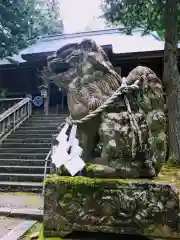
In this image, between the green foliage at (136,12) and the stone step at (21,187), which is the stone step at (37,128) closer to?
the stone step at (21,187)

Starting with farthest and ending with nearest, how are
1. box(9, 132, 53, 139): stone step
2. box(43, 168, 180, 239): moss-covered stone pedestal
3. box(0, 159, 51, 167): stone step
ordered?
1. box(9, 132, 53, 139): stone step
2. box(0, 159, 51, 167): stone step
3. box(43, 168, 180, 239): moss-covered stone pedestal

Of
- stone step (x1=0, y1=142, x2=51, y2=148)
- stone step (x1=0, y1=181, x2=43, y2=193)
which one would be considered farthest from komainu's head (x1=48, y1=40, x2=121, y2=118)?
stone step (x1=0, y1=142, x2=51, y2=148)

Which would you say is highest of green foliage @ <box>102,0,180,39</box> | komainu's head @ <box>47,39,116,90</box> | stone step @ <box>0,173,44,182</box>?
green foliage @ <box>102,0,180,39</box>

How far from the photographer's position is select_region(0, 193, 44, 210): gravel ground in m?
5.10

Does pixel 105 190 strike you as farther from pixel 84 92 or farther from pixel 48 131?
pixel 48 131

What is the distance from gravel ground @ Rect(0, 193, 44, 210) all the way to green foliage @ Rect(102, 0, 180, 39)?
590 centimetres

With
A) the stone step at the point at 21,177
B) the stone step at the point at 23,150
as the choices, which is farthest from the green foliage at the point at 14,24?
the stone step at the point at 21,177

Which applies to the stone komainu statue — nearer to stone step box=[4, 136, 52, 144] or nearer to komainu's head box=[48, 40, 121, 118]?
komainu's head box=[48, 40, 121, 118]

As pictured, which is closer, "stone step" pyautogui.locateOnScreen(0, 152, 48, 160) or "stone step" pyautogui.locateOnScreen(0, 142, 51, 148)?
"stone step" pyautogui.locateOnScreen(0, 152, 48, 160)

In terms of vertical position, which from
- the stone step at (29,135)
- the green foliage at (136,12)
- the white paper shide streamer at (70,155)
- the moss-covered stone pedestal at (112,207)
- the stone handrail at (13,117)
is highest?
the green foliage at (136,12)

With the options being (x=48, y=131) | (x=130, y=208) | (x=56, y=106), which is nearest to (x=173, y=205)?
(x=130, y=208)

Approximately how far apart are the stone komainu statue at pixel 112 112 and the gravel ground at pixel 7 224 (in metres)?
1.89

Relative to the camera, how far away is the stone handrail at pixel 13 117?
9.12 meters

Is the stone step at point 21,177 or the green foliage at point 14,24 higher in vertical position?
the green foliage at point 14,24
